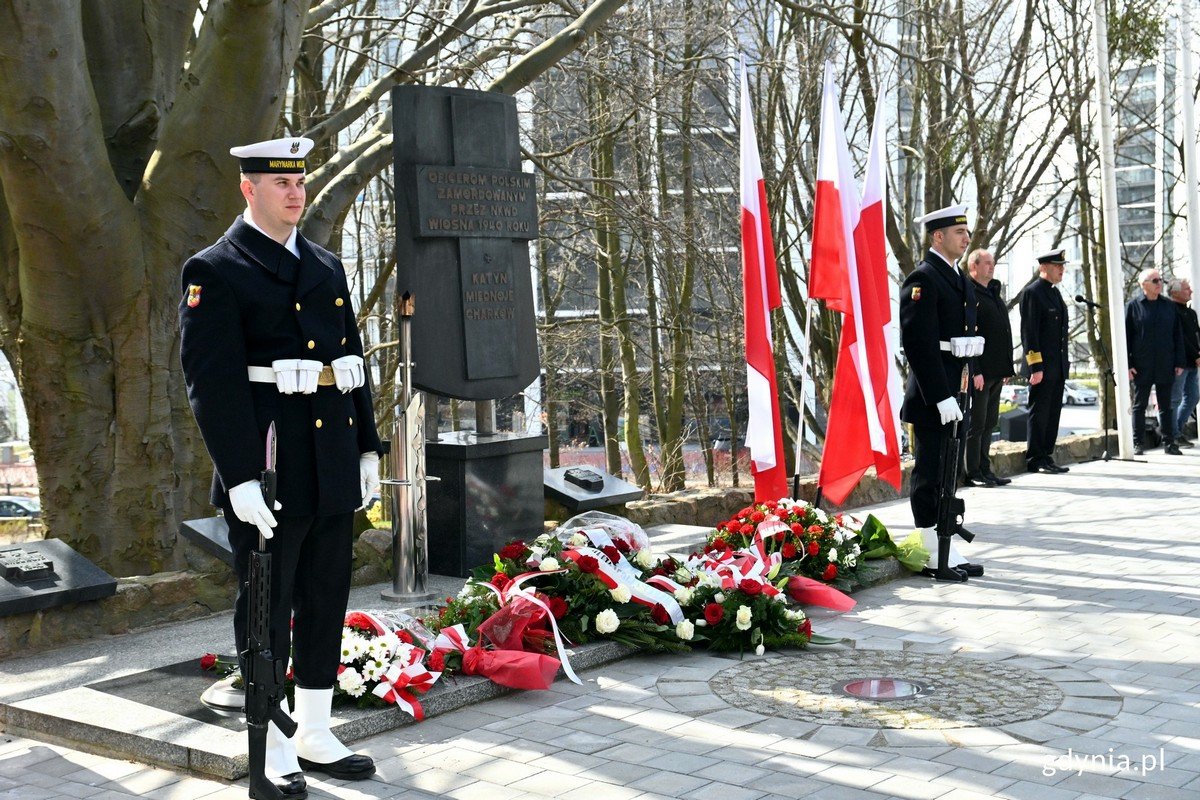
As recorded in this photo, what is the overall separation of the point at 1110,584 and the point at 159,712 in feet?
17.2

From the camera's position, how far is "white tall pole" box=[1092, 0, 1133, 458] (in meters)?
14.4

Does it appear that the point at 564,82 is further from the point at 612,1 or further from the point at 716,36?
the point at 612,1

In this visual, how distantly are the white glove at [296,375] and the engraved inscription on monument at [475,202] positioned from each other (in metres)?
3.16

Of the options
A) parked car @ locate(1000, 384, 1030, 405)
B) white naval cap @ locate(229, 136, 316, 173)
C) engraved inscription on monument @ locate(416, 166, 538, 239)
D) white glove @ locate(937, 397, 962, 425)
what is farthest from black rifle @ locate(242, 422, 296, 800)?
parked car @ locate(1000, 384, 1030, 405)

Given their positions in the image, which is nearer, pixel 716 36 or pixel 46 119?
pixel 46 119

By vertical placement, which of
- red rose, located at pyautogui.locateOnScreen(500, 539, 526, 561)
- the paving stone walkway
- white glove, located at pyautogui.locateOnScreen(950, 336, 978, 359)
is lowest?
the paving stone walkway

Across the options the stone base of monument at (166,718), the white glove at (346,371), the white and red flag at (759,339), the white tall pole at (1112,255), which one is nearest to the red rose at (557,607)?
the stone base of monument at (166,718)

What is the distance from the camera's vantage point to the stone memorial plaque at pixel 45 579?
20.7ft

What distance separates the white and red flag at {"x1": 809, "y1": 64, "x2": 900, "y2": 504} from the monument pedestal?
1.88 meters

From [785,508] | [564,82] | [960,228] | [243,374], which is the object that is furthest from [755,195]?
[564,82]

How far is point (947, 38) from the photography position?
17.0 metres

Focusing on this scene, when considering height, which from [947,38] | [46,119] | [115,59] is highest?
[947,38]

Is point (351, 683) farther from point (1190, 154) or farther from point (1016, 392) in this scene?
point (1016, 392)

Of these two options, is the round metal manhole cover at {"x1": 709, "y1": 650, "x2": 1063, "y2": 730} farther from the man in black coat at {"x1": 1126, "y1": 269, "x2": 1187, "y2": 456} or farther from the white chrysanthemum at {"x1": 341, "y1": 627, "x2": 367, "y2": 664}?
the man in black coat at {"x1": 1126, "y1": 269, "x2": 1187, "y2": 456}
